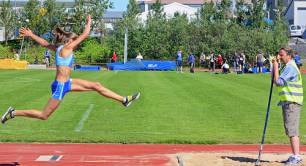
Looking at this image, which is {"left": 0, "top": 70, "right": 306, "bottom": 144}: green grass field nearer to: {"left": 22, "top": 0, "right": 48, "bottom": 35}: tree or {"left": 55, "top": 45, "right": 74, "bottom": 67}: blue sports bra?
{"left": 55, "top": 45, "right": 74, "bottom": 67}: blue sports bra

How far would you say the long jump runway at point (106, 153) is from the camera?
12195 millimetres

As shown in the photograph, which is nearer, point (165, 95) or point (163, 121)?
point (163, 121)

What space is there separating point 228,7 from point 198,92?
5468cm

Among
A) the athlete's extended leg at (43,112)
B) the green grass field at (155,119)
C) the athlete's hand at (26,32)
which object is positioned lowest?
the green grass field at (155,119)

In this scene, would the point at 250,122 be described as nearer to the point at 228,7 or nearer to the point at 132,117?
the point at 132,117

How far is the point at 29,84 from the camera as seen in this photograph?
104ft

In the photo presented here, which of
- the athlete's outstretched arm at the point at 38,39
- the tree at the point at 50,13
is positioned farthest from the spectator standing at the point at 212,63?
the athlete's outstretched arm at the point at 38,39

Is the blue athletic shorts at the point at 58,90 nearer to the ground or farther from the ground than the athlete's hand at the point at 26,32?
nearer to the ground

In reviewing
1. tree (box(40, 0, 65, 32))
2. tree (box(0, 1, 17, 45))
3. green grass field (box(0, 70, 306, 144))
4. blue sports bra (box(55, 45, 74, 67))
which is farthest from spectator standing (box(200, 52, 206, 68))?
blue sports bra (box(55, 45, 74, 67))

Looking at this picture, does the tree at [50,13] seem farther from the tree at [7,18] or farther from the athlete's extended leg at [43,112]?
the athlete's extended leg at [43,112]

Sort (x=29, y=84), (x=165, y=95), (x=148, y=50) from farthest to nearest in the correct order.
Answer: (x=148, y=50), (x=29, y=84), (x=165, y=95)

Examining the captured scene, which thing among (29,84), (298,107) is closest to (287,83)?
(298,107)

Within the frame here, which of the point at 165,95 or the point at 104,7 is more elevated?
the point at 104,7

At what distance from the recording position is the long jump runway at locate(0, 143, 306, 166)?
1220cm
